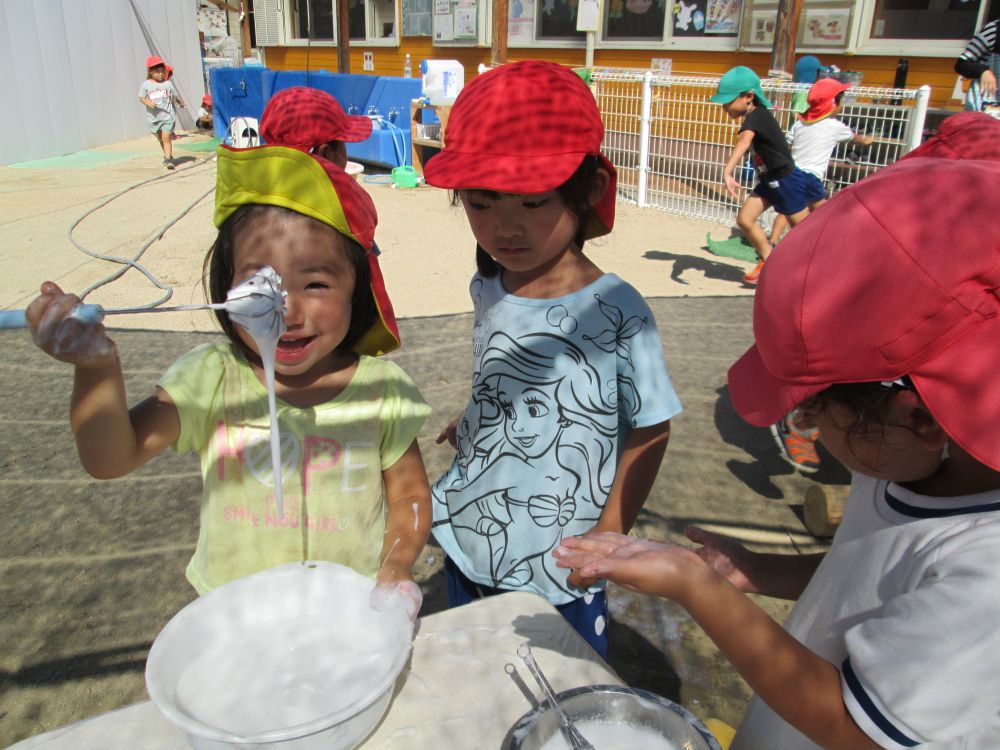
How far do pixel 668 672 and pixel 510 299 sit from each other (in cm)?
135

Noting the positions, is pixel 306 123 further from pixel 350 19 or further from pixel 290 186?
pixel 350 19

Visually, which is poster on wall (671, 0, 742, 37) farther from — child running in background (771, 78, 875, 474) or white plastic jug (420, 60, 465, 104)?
child running in background (771, 78, 875, 474)

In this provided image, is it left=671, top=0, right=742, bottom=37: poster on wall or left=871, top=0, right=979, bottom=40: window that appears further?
left=671, top=0, right=742, bottom=37: poster on wall

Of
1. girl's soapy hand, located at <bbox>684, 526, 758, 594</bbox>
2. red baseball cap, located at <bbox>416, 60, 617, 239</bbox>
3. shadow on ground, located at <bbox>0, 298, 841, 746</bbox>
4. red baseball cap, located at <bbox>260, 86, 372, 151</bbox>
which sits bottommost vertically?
shadow on ground, located at <bbox>0, 298, 841, 746</bbox>

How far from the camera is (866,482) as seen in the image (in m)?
1.13

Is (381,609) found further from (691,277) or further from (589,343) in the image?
(691,277)

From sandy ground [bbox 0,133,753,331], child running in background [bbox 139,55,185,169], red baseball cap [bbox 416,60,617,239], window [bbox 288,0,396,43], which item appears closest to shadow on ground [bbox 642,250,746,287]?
sandy ground [bbox 0,133,753,331]

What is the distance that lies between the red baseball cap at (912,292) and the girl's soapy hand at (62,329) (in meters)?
0.95

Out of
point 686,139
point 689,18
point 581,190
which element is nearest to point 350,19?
point 689,18

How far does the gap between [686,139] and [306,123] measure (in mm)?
6095

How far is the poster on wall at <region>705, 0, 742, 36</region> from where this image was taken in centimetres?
988

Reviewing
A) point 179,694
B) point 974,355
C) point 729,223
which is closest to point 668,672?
point 179,694

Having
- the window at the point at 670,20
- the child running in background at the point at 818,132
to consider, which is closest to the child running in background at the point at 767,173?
the child running in background at the point at 818,132

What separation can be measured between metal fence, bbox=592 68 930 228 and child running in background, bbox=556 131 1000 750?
715 centimetres
